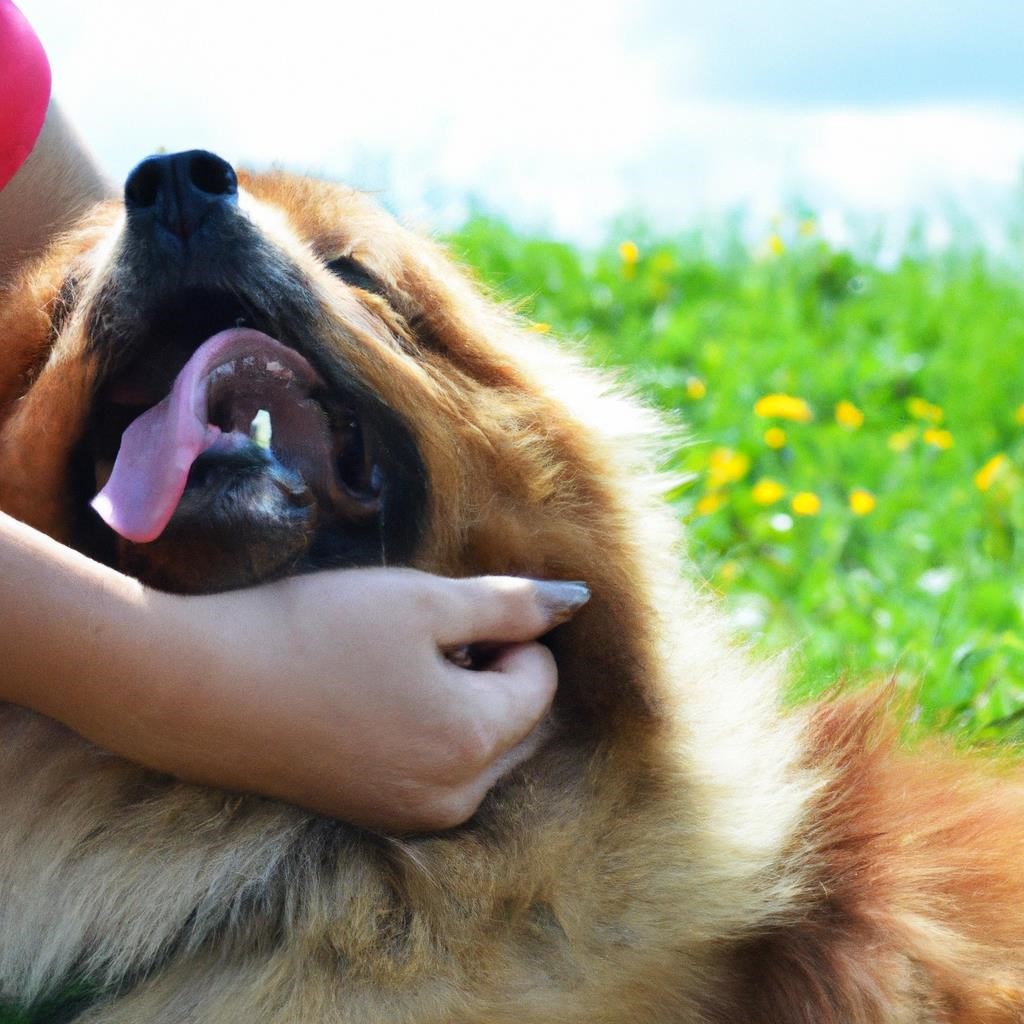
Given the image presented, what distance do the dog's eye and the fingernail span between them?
602 mm

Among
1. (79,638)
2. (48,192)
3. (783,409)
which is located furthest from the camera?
(783,409)

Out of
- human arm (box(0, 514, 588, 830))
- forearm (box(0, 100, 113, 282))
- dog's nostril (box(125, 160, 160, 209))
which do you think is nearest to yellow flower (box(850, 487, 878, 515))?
forearm (box(0, 100, 113, 282))

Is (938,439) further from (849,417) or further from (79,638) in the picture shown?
(79,638)

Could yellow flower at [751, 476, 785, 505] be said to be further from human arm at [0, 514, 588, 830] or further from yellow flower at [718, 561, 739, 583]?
human arm at [0, 514, 588, 830]

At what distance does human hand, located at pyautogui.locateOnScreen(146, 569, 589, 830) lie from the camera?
6.76ft

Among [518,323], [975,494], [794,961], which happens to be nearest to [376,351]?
[518,323]

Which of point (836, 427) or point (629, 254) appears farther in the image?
point (629, 254)

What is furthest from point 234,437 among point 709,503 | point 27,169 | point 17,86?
point 709,503

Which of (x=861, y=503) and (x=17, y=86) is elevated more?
(x=17, y=86)

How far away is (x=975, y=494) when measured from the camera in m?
5.13

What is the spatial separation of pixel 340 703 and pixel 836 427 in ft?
12.8

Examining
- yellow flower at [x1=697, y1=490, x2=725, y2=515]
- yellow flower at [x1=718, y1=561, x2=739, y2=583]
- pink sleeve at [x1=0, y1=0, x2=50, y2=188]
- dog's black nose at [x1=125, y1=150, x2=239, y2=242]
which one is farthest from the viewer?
yellow flower at [x1=697, y1=490, x2=725, y2=515]

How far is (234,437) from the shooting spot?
2.25 metres

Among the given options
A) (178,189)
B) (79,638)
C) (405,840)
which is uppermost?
(178,189)
